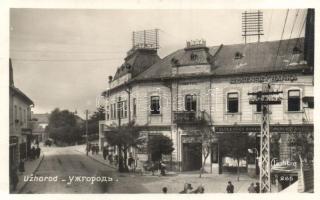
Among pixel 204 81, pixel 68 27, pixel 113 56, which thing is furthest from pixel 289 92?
pixel 68 27

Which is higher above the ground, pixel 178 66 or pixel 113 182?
pixel 178 66

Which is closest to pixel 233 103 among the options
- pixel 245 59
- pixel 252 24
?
pixel 245 59

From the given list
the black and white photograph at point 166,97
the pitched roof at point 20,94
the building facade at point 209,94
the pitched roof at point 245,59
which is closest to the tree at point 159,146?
the black and white photograph at point 166,97

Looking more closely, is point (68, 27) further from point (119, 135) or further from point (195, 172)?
point (195, 172)

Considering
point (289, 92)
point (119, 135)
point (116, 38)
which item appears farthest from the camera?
point (119, 135)

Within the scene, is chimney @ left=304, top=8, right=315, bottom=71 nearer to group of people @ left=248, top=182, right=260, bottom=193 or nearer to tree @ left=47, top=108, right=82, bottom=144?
group of people @ left=248, top=182, right=260, bottom=193

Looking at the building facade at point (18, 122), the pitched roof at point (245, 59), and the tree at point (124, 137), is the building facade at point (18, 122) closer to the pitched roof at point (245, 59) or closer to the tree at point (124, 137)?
the tree at point (124, 137)

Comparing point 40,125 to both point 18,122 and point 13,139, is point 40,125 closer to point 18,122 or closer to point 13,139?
point 18,122
